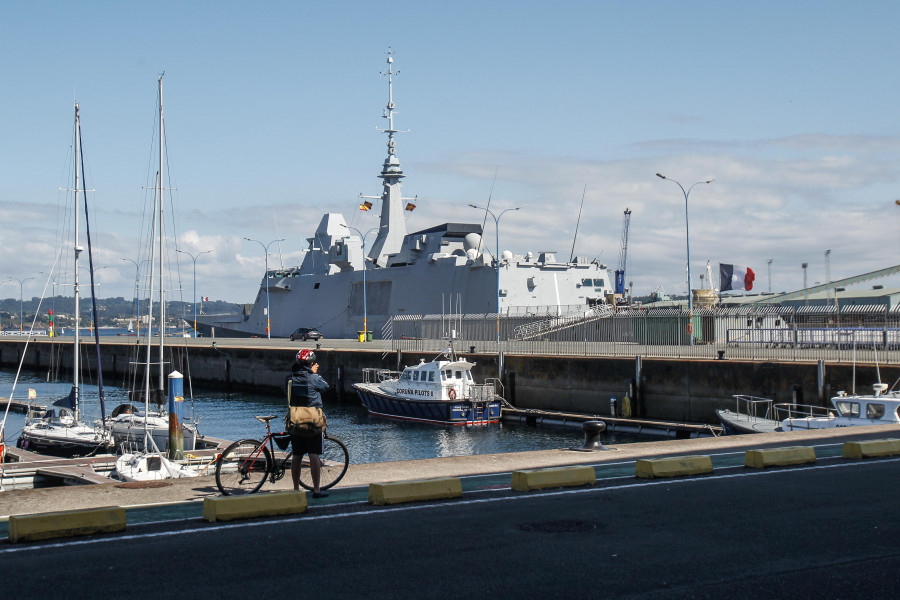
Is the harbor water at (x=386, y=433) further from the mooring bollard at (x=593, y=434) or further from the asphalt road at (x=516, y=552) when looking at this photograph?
the asphalt road at (x=516, y=552)

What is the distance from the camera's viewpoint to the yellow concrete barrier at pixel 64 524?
298 inches

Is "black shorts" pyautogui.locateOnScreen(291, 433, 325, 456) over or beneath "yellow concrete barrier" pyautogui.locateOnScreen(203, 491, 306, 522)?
over

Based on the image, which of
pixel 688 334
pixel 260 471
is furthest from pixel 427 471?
pixel 688 334

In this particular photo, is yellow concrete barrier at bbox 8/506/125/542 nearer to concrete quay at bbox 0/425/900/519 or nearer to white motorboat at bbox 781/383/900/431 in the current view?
concrete quay at bbox 0/425/900/519

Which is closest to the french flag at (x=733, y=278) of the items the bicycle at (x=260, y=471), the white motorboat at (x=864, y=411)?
the white motorboat at (x=864, y=411)

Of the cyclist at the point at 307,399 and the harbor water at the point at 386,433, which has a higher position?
the cyclist at the point at 307,399

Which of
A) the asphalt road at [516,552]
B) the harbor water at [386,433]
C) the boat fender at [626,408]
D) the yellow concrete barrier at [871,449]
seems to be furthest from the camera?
the boat fender at [626,408]

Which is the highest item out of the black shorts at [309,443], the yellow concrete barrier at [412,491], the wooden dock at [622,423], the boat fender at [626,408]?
the black shorts at [309,443]

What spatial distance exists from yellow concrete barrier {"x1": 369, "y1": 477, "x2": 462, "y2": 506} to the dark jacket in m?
1.13

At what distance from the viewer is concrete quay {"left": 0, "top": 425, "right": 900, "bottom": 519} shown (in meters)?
9.64

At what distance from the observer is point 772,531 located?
7.77 m

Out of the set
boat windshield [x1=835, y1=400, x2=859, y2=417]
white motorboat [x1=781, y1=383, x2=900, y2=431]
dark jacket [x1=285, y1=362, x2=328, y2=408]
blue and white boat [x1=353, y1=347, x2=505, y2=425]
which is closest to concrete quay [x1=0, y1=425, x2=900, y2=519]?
dark jacket [x1=285, y1=362, x2=328, y2=408]

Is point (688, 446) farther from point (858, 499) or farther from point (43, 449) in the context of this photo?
point (43, 449)

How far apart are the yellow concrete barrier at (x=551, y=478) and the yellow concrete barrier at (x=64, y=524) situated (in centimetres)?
433
